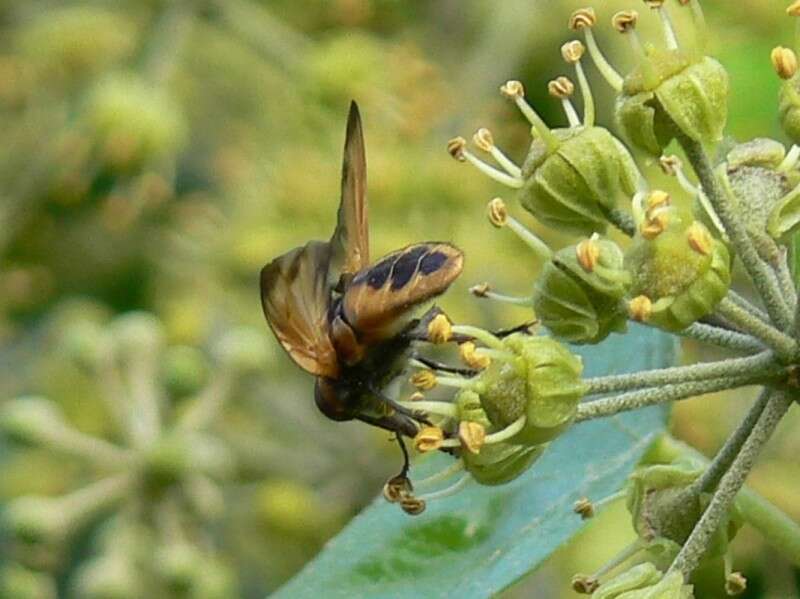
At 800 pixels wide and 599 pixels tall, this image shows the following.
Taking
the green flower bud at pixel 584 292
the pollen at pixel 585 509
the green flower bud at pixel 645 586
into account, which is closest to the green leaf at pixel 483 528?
the pollen at pixel 585 509

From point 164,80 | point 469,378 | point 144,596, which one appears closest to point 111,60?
point 164,80

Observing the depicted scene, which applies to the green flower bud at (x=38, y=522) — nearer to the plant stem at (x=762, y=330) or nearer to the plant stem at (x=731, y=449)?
the plant stem at (x=731, y=449)

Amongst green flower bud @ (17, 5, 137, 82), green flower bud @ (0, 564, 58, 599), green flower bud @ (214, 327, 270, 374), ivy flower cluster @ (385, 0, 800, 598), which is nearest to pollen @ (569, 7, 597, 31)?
ivy flower cluster @ (385, 0, 800, 598)

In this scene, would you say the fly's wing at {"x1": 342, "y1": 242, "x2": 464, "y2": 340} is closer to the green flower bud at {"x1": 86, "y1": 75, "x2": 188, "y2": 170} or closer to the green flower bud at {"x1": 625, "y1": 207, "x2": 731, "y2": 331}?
the green flower bud at {"x1": 625, "y1": 207, "x2": 731, "y2": 331}

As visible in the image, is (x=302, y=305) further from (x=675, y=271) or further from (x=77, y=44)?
(x=77, y=44)

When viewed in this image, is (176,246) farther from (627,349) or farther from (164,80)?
(627,349)

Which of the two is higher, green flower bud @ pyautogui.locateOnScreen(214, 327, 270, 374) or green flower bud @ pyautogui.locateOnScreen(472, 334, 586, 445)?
green flower bud @ pyautogui.locateOnScreen(472, 334, 586, 445)
